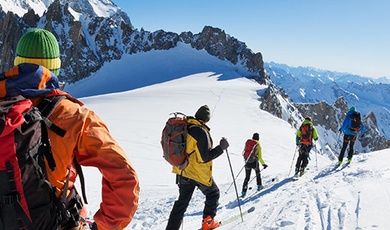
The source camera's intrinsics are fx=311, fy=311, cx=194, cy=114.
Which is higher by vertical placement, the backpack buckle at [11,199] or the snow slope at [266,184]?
the backpack buckle at [11,199]

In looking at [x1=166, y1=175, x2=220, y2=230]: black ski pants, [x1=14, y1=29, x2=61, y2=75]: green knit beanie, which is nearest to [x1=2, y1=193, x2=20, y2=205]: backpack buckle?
[x1=14, y1=29, x2=61, y2=75]: green knit beanie

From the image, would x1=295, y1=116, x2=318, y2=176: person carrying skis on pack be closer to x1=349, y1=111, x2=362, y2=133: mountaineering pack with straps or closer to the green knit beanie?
x1=349, y1=111, x2=362, y2=133: mountaineering pack with straps

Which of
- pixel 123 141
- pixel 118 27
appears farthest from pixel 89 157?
pixel 118 27

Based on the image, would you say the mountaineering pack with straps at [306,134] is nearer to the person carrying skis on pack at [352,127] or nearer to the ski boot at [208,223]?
the person carrying skis on pack at [352,127]

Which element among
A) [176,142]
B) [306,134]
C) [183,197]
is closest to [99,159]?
[176,142]

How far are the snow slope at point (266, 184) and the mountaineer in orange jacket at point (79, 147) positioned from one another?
351 centimetres

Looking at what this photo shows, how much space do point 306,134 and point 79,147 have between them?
9633mm

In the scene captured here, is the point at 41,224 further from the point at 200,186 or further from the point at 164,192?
the point at 164,192

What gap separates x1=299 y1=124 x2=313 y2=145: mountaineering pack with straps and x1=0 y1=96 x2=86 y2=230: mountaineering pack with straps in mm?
9677

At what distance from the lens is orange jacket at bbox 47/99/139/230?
1.96m

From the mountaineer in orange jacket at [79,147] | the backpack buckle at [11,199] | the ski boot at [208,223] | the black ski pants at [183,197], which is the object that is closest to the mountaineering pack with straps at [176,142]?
the black ski pants at [183,197]

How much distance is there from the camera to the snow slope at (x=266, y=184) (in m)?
5.19

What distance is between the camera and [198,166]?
16.4 ft

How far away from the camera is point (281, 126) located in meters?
32.4
